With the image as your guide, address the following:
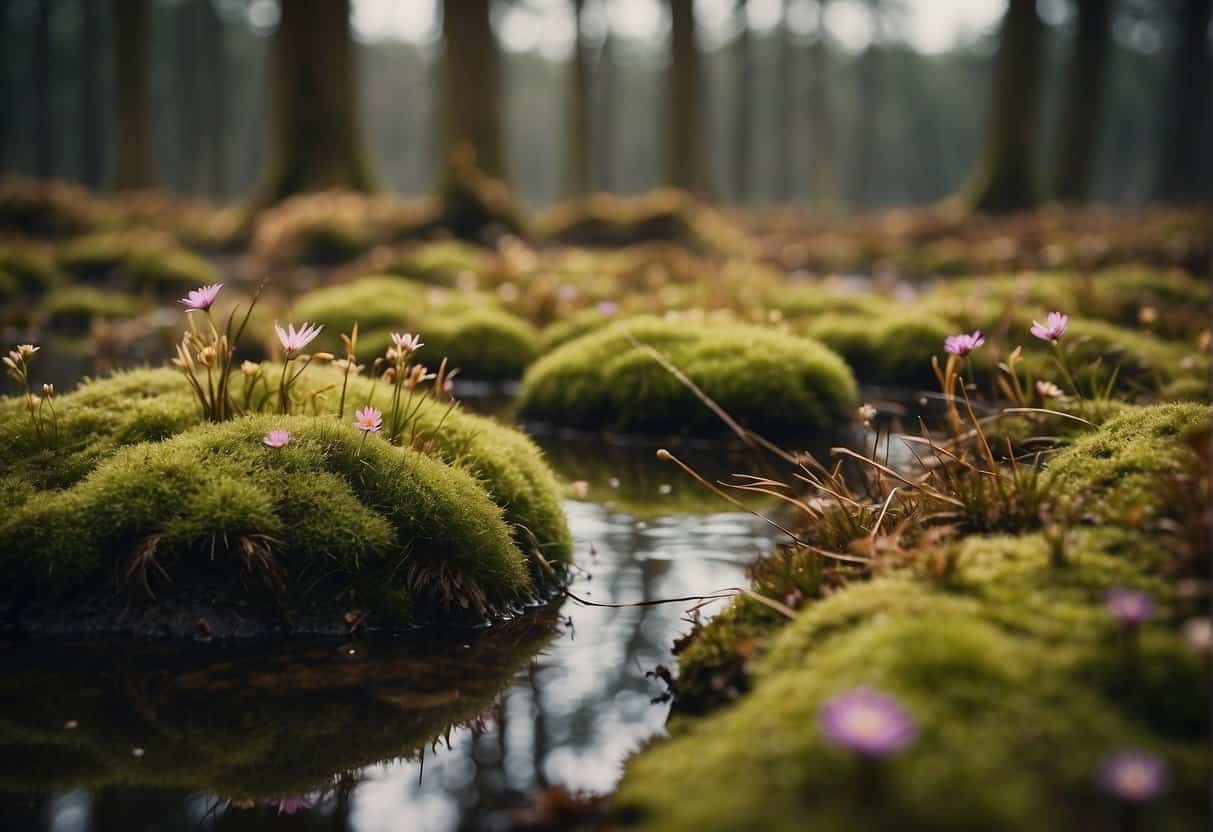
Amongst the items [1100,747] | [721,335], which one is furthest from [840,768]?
[721,335]

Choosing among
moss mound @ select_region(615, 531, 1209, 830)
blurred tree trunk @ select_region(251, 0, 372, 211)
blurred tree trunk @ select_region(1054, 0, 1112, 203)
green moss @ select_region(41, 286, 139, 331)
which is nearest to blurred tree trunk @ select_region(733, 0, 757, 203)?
blurred tree trunk @ select_region(1054, 0, 1112, 203)

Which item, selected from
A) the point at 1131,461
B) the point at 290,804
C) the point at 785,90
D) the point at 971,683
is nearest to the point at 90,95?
the point at 785,90

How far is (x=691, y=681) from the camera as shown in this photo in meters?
2.91

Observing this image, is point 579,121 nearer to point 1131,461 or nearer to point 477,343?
point 477,343

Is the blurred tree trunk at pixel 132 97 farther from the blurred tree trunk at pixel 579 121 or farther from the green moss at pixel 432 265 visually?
the green moss at pixel 432 265

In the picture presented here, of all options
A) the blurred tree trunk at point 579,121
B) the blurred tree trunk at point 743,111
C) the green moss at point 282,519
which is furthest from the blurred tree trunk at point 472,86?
the blurred tree trunk at point 743,111

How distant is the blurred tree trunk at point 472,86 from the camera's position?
51.8 ft

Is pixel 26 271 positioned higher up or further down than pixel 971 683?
further down

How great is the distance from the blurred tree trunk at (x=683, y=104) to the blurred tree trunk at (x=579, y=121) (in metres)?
4.99

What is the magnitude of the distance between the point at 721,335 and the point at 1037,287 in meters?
4.18

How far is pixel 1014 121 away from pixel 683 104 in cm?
608

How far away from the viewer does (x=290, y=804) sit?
242cm

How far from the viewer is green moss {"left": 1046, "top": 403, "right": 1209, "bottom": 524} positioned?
2756mm

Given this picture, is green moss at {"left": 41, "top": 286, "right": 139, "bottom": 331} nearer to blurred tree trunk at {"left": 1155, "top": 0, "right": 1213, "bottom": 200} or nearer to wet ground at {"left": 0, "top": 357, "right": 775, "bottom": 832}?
wet ground at {"left": 0, "top": 357, "right": 775, "bottom": 832}
